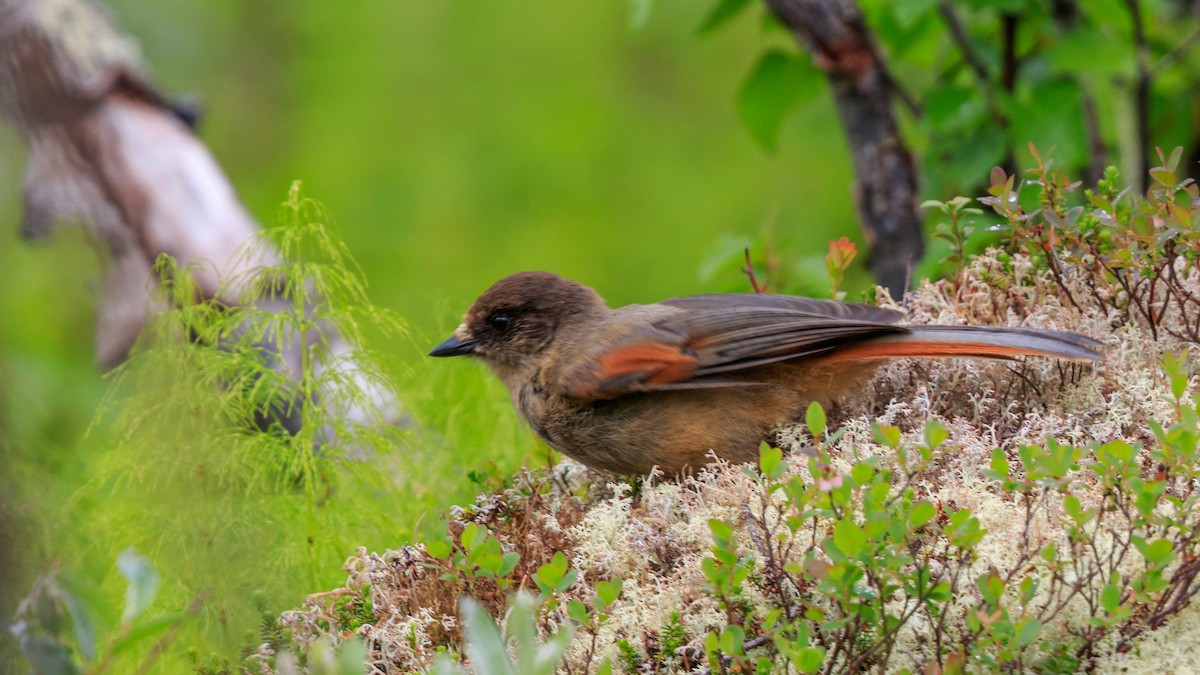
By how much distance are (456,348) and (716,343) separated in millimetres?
1038

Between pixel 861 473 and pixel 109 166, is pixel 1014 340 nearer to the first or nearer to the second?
pixel 861 473

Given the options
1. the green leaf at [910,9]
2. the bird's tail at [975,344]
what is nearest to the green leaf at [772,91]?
the green leaf at [910,9]

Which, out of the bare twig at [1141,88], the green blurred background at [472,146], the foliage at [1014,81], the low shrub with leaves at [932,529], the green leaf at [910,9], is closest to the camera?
the low shrub with leaves at [932,529]

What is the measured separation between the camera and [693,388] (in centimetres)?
362

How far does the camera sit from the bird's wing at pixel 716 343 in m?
3.54

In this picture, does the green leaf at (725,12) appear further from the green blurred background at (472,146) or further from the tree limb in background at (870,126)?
the green blurred background at (472,146)

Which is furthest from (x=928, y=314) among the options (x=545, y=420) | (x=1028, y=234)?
(x=545, y=420)

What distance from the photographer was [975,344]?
10.7 feet

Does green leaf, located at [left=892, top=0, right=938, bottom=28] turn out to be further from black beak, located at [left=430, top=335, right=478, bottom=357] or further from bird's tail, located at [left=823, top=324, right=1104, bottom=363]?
black beak, located at [left=430, top=335, right=478, bottom=357]

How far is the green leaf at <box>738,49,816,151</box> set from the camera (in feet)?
18.9

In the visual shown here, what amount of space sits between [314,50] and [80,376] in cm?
344

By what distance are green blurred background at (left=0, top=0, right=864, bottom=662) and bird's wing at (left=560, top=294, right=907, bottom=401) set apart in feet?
10.4

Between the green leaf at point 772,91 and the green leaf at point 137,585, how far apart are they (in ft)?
14.2

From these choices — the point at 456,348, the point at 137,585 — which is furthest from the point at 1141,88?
the point at 137,585
